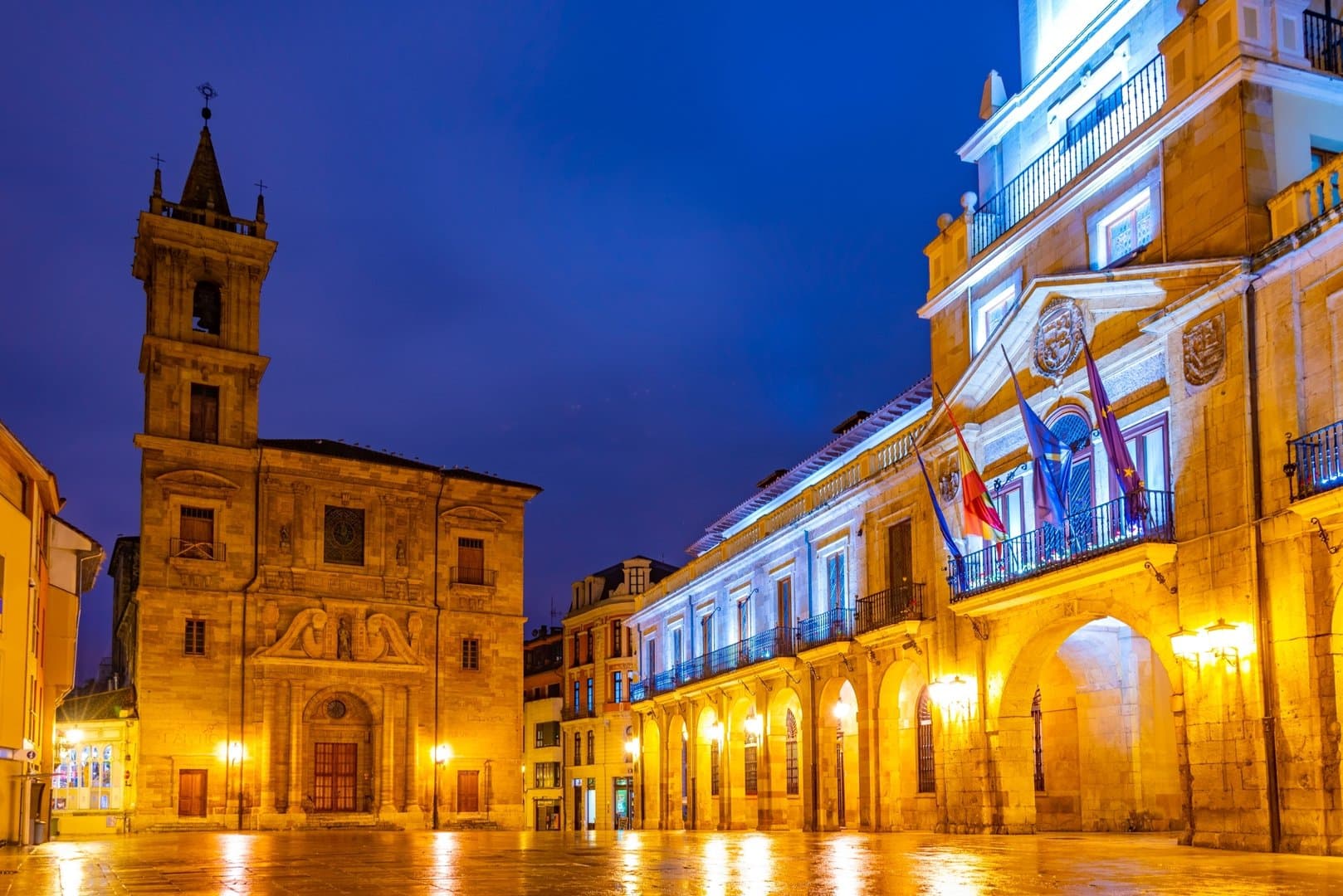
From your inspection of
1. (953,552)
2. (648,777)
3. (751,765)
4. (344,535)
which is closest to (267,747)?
(344,535)

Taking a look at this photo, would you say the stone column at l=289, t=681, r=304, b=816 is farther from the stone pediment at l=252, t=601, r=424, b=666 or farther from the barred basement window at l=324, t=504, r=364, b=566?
the barred basement window at l=324, t=504, r=364, b=566

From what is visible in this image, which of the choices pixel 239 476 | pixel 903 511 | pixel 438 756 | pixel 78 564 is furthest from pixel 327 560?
pixel 903 511

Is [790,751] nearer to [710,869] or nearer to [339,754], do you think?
[339,754]

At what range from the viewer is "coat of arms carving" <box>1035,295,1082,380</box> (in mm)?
21688

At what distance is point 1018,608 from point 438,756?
1121 inches

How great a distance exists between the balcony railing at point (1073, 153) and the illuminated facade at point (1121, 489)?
0.25ft

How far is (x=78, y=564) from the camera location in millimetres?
33062

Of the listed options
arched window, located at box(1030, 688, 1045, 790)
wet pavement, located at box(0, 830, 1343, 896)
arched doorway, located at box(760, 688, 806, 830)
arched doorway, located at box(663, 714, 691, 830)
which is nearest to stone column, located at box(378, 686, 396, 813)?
arched doorway, located at box(663, 714, 691, 830)

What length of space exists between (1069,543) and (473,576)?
103ft

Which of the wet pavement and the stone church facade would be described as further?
the stone church facade

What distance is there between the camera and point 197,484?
44.1 m

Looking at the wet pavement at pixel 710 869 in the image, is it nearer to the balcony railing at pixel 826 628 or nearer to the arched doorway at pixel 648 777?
the balcony railing at pixel 826 628

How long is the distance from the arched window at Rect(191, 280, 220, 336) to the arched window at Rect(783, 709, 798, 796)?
2435cm

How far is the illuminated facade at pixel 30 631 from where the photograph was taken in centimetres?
2361
